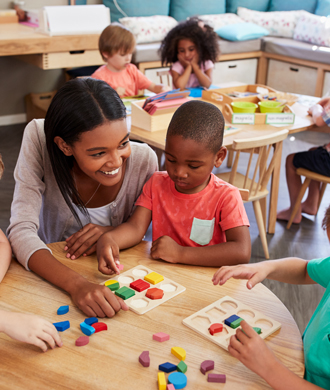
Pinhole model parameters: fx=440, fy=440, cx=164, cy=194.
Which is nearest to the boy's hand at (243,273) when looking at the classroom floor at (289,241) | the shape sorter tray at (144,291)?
the shape sorter tray at (144,291)

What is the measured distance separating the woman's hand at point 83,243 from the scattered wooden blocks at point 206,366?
512 mm

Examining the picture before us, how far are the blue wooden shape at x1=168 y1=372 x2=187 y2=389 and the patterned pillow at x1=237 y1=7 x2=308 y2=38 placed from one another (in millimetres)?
5439

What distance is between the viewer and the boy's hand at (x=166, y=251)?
1200 millimetres

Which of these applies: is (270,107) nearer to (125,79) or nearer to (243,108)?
(243,108)

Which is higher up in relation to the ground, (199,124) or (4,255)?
(199,124)

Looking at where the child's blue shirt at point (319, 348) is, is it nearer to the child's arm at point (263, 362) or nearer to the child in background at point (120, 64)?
the child's arm at point (263, 362)

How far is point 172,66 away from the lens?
3561mm

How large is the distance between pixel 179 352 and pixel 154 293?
0.20 metres

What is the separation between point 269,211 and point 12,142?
8.24 ft

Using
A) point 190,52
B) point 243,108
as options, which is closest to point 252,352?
point 243,108

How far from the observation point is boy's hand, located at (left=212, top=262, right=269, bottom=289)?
1030 millimetres

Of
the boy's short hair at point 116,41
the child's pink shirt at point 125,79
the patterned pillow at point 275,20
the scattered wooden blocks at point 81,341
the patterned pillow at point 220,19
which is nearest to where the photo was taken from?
the scattered wooden blocks at point 81,341

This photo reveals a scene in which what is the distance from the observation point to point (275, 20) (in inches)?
217

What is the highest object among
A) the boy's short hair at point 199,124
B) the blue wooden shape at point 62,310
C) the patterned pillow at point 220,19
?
the patterned pillow at point 220,19
